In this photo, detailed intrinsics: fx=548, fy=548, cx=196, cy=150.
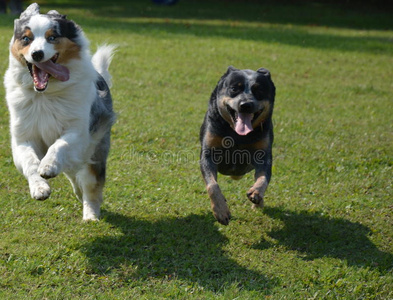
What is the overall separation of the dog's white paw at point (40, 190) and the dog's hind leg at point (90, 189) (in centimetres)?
99

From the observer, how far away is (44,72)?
474 cm

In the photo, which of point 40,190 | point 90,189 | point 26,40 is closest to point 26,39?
point 26,40

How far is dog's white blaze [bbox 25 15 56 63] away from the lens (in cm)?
453

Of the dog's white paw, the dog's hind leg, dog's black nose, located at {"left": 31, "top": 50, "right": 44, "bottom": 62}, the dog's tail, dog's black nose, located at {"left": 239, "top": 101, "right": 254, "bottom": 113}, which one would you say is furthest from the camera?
the dog's tail

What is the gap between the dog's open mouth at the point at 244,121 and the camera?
5086mm

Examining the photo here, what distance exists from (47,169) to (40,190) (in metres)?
0.18

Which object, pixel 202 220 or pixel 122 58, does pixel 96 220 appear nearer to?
pixel 202 220

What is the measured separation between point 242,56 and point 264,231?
31.2 feet

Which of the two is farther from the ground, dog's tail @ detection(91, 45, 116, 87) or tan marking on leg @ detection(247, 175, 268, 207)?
dog's tail @ detection(91, 45, 116, 87)

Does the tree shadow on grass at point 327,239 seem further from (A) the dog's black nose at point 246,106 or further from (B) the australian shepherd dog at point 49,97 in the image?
(B) the australian shepherd dog at point 49,97

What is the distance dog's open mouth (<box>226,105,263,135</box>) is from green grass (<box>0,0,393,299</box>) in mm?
1005

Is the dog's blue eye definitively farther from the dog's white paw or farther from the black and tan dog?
the black and tan dog

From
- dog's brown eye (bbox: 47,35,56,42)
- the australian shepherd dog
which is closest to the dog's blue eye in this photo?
the australian shepherd dog

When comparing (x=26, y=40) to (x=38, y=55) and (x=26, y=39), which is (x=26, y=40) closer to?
(x=26, y=39)
